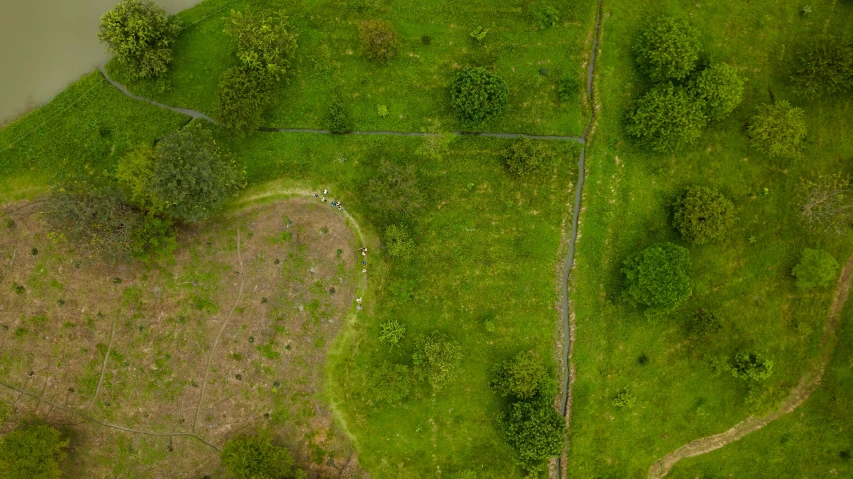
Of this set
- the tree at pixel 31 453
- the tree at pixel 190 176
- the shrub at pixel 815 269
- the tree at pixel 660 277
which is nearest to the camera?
the tree at pixel 190 176

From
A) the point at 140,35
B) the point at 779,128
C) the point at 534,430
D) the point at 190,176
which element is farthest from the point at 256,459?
the point at 779,128

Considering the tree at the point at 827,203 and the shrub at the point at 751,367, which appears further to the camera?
the tree at the point at 827,203

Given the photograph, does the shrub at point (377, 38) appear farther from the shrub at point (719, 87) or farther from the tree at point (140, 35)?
the shrub at point (719, 87)

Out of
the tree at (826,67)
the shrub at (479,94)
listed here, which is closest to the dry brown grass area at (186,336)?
the shrub at (479,94)

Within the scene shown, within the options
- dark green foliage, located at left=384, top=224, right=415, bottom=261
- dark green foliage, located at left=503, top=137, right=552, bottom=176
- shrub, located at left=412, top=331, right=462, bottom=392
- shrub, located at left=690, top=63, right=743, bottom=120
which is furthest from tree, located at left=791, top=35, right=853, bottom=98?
shrub, located at left=412, top=331, right=462, bottom=392

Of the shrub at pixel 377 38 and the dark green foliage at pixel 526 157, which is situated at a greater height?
the shrub at pixel 377 38

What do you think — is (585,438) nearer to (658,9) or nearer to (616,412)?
(616,412)
